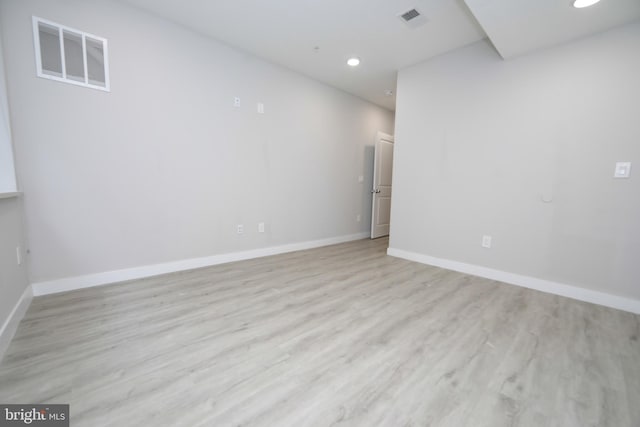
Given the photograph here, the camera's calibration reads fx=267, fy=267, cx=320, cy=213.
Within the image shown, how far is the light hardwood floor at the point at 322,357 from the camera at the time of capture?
3.82 ft

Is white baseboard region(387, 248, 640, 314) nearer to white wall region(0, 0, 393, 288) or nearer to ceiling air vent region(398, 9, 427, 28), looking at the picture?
white wall region(0, 0, 393, 288)

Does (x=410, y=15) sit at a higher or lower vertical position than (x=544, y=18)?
higher

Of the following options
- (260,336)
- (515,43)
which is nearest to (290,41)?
(515,43)

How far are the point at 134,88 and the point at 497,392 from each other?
353cm

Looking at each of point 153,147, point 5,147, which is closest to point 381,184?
point 153,147

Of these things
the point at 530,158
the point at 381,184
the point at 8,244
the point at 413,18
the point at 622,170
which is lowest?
the point at 8,244

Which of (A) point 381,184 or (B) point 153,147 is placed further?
(A) point 381,184

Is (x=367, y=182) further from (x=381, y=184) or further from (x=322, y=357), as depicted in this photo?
(x=322, y=357)

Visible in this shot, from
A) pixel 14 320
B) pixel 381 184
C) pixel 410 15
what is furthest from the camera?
pixel 381 184

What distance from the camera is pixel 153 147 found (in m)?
2.66

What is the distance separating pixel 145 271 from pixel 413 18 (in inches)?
141

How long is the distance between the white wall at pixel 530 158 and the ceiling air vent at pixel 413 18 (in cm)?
83

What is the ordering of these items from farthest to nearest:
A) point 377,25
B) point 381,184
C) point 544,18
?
point 381,184 → point 377,25 → point 544,18

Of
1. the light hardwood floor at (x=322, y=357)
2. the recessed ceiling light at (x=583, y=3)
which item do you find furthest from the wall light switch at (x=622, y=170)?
the recessed ceiling light at (x=583, y=3)
